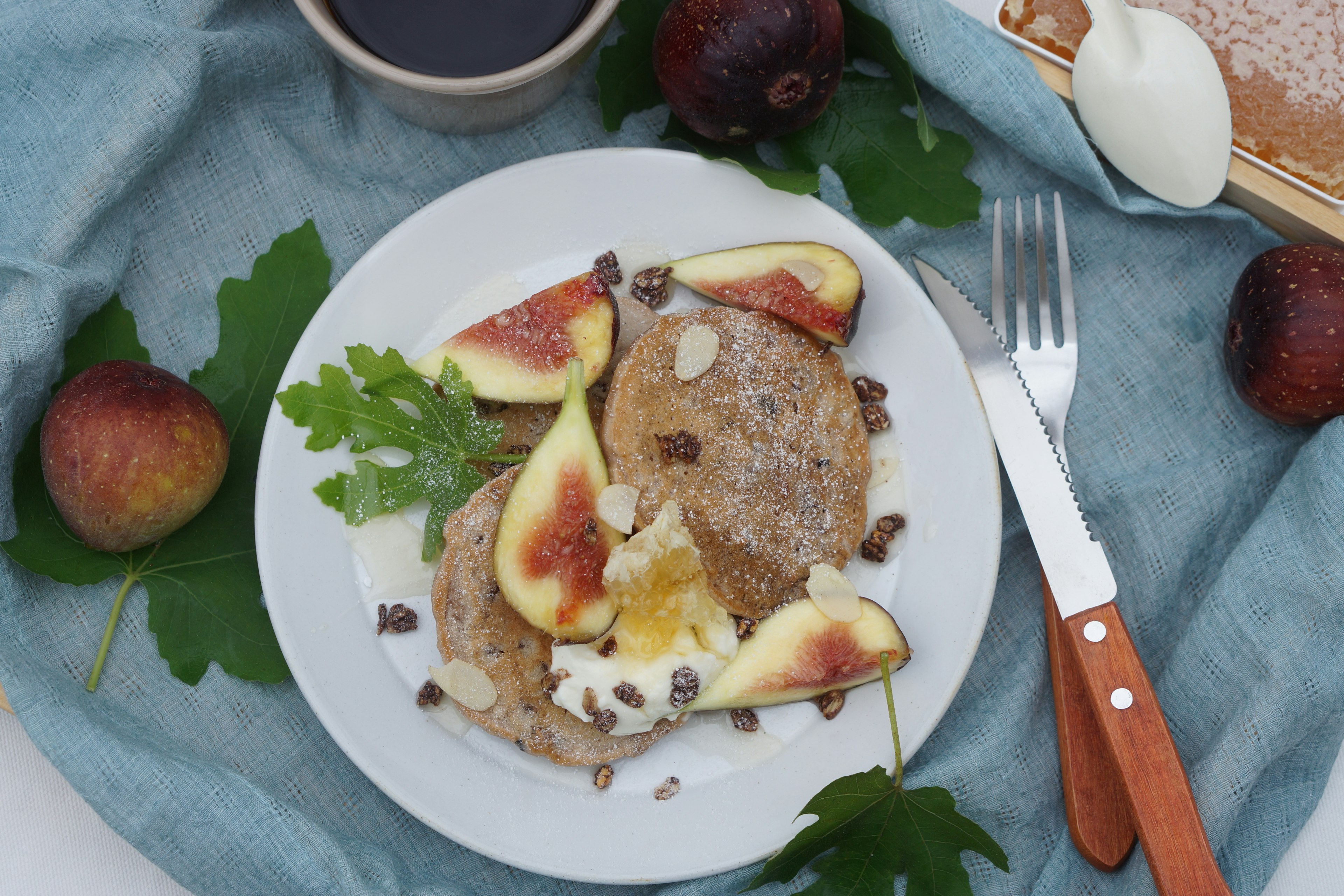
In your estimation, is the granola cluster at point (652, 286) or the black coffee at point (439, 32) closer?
the black coffee at point (439, 32)

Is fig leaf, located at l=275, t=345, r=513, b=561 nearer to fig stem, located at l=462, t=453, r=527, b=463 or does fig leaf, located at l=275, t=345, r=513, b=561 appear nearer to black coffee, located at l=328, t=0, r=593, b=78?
fig stem, located at l=462, t=453, r=527, b=463

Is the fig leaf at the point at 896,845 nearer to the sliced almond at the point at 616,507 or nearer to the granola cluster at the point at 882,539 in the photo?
the granola cluster at the point at 882,539

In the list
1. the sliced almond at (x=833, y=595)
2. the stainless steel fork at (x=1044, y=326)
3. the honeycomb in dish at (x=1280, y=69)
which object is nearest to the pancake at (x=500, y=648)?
the sliced almond at (x=833, y=595)

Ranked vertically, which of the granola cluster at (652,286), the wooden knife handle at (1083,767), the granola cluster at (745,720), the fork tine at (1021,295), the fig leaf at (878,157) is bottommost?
the wooden knife handle at (1083,767)

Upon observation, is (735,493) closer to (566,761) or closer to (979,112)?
(566,761)

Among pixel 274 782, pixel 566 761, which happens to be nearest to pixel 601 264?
pixel 566 761

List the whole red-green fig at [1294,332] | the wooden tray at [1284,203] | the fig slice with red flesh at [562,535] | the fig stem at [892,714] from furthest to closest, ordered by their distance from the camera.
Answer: the wooden tray at [1284,203] < the whole red-green fig at [1294,332] < the fig stem at [892,714] < the fig slice with red flesh at [562,535]

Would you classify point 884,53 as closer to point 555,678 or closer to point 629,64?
point 629,64
